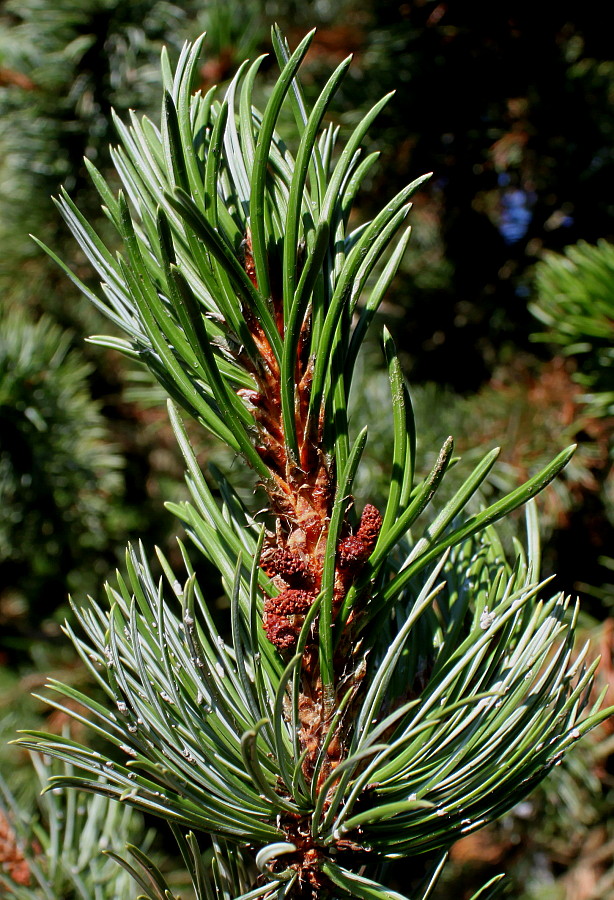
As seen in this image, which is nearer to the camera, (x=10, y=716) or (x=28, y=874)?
(x=28, y=874)

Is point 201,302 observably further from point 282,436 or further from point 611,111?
point 611,111

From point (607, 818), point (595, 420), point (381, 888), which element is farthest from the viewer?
point (607, 818)

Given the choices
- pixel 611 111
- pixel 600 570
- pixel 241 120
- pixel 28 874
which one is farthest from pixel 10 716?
pixel 611 111

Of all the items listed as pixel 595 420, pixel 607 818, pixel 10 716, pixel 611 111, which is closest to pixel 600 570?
pixel 595 420

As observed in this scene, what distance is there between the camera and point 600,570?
0.78 metres

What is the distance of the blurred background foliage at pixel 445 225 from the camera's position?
751 mm

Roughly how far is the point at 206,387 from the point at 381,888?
212 mm

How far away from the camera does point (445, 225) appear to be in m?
0.91

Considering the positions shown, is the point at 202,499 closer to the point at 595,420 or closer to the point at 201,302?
the point at 201,302

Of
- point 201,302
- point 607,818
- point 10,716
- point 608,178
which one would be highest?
point 608,178

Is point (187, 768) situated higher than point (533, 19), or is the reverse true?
point (533, 19)

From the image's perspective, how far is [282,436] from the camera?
32cm

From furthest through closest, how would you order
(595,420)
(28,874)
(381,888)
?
(595,420) → (28,874) → (381,888)

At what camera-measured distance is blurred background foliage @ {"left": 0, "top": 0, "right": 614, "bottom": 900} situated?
75 cm
